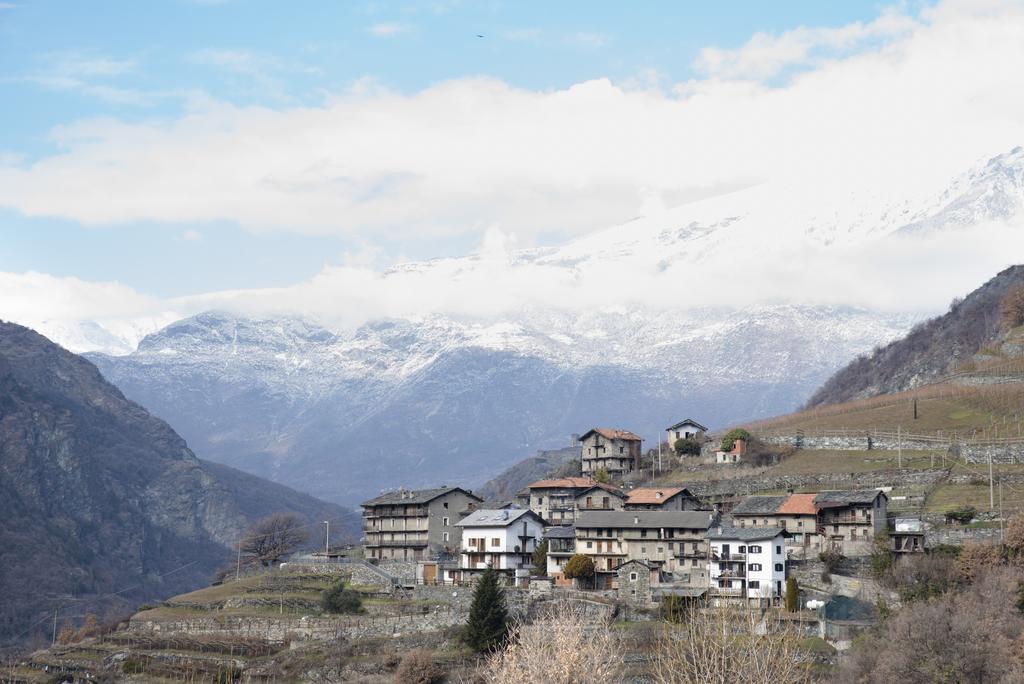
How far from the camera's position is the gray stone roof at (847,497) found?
94925 millimetres

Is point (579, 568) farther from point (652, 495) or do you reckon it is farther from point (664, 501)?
point (652, 495)

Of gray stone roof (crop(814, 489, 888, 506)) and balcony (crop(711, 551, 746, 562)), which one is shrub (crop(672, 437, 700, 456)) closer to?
gray stone roof (crop(814, 489, 888, 506))

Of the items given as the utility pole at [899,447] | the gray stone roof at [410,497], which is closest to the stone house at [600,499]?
the gray stone roof at [410,497]

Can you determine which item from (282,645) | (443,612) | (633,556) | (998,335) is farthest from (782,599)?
(998,335)

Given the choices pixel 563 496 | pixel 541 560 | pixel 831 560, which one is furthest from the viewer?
pixel 563 496

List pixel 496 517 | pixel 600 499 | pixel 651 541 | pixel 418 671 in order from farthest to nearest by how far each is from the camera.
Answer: pixel 600 499 < pixel 496 517 < pixel 651 541 < pixel 418 671

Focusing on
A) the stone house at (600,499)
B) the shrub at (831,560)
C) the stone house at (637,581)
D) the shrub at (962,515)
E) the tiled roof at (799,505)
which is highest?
the stone house at (600,499)

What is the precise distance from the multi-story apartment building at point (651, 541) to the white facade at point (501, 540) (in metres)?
6.75

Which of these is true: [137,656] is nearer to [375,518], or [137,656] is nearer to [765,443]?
→ [375,518]

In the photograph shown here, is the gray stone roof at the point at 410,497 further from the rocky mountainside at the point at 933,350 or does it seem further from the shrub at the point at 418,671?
the rocky mountainside at the point at 933,350

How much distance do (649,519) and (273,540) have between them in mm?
55798

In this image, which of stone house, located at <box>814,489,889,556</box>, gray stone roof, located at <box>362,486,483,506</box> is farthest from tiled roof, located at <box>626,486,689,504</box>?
gray stone roof, located at <box>362,486,483,506</box>

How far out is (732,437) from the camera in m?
125

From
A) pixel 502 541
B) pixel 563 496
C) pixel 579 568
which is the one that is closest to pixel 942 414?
pixel 563 496
